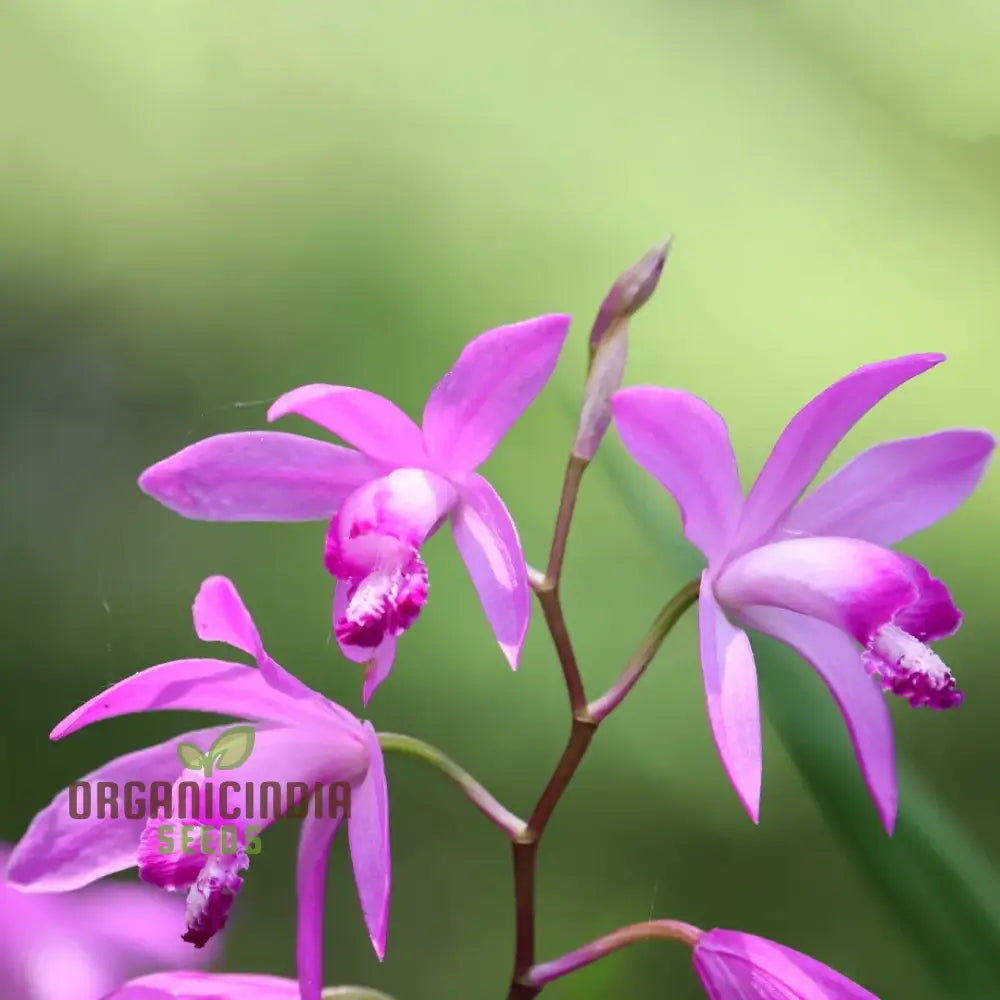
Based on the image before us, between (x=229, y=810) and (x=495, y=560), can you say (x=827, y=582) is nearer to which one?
(x=495, y=560)

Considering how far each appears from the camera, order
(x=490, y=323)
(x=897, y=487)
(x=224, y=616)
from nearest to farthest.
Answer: (x=224, y=616)
(x=897, y=487)
(x=490, y=323)

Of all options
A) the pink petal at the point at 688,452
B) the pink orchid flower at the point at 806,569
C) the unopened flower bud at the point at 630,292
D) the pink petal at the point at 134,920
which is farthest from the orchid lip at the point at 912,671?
the pink petal at the point at 134,920

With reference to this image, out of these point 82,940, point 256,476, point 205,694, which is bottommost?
point 82,940

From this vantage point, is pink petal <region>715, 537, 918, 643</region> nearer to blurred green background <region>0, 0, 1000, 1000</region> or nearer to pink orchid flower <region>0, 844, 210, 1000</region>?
blurred green background <region>0, 0, 1000, 1000</region>

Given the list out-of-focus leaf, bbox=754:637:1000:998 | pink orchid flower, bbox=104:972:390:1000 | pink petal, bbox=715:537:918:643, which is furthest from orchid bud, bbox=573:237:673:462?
pink orchid flower, bbox=104:972:390:1000

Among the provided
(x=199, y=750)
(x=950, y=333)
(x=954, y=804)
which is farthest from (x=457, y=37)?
(x=954, y=804)

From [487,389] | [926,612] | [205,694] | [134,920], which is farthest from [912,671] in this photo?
[134,920]

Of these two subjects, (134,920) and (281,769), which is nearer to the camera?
(281,769)
